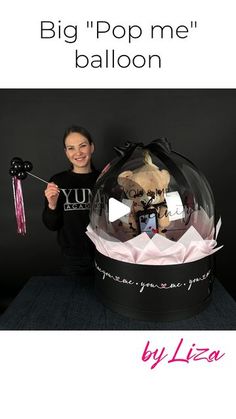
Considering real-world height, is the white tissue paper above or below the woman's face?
below

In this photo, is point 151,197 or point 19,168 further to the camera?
point 19,168

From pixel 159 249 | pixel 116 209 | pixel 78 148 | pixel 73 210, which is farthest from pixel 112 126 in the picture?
pixel 159 249

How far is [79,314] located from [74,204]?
36 cm

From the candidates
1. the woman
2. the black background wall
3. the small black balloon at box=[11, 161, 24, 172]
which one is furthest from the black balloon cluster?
the black background wall

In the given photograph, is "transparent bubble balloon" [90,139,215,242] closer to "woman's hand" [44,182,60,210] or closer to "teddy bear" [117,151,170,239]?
"teddy bear" [117,151,170,239]

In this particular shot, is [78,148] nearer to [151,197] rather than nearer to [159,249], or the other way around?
[151,197]

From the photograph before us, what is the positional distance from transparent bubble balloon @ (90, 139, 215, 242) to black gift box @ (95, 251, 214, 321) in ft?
0.24

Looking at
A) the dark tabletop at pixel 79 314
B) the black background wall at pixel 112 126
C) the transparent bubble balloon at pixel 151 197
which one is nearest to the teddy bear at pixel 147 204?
the transparent bubble balloon at pixel 151 197

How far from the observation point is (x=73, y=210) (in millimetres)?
992

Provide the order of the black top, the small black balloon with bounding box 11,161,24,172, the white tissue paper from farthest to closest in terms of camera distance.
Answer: the black top, the small black balloon with bounding box 11,161,24,172, the white tissue paper

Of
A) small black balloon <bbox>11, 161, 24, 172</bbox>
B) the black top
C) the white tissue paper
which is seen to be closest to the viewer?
the white tissue paper

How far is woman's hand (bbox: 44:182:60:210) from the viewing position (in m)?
0.89

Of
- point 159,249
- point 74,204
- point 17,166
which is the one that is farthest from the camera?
point 74,204

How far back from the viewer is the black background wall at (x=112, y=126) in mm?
1039
